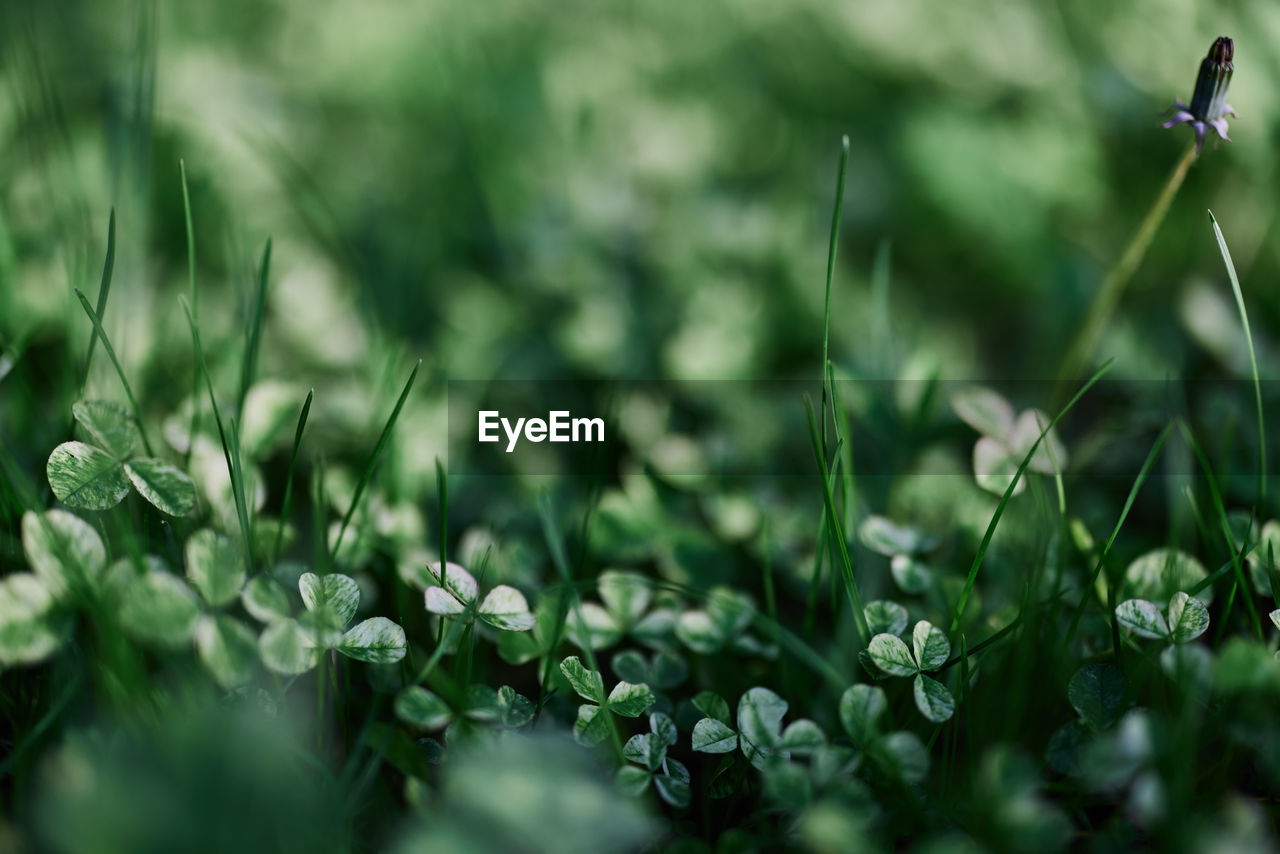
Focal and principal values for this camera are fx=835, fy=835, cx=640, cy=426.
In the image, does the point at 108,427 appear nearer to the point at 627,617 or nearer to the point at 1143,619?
the point at 627,617

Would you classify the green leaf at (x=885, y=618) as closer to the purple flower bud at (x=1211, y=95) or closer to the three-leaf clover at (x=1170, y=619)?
the three-leaf clover at (x=1170, y=619)

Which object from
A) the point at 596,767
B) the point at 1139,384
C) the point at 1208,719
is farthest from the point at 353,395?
the point at 1139,384

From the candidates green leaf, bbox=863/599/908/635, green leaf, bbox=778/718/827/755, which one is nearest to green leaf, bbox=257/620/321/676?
green leaf, bbox=778/718/827/755

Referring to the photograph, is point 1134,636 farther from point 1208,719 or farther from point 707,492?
point 707,492

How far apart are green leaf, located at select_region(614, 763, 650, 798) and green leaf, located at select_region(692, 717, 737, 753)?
61mm

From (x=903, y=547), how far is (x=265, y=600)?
735 millimetres

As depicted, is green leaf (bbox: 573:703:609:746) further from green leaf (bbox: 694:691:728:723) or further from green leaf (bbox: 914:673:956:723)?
green leaf (bbox: 914:673:956:723)

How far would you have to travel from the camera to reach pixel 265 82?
1979 mm

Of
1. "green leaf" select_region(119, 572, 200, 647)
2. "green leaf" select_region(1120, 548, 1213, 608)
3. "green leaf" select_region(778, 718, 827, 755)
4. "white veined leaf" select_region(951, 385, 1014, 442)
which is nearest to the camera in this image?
"green leaf" select_region(119, 572, 200, 647)

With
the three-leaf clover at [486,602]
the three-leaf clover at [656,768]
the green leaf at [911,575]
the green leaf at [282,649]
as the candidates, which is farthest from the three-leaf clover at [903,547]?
the green leaf at [282,649]

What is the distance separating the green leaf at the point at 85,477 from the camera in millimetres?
869

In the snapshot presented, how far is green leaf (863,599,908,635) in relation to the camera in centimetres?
93

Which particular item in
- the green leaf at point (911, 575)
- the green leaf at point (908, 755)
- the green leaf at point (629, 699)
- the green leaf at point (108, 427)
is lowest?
the green leaf at point (629, 699)

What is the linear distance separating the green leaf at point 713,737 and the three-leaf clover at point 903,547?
0.29 m
